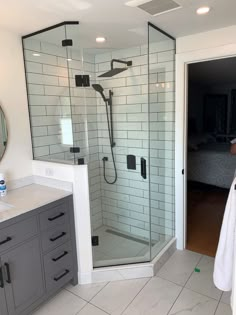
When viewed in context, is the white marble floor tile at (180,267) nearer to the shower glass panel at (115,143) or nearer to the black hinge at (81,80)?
the shower glass panel at (115,143)

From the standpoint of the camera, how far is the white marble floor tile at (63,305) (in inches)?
75.7

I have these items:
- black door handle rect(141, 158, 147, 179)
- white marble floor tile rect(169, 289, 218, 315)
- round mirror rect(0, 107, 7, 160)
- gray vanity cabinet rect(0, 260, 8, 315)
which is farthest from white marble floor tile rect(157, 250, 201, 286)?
round mirror rect(0, 107, 7, 160)

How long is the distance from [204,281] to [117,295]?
0.82 meters

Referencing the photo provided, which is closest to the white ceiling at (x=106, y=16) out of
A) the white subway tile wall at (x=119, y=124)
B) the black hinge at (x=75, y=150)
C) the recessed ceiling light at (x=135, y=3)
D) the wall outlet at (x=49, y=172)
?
the recessed ceiling light at (x=135, y=3)

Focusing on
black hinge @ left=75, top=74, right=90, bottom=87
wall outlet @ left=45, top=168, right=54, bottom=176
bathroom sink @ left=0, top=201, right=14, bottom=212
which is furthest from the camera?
wall outlet @ left=45, top=168, right=54, bottom=176

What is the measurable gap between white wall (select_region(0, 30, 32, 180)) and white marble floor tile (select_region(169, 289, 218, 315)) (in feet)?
5.89

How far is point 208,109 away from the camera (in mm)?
6441

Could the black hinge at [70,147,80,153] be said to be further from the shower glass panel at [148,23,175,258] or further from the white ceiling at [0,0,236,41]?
the white ceiling at [0,0,236,41]

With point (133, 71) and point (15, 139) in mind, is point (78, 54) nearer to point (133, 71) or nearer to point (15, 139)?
point (133, 71)

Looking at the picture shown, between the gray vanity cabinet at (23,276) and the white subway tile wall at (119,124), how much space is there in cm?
67

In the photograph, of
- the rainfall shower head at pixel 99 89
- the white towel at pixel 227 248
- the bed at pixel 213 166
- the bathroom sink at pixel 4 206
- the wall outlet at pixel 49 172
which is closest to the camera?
the white towel at pixel 227 248

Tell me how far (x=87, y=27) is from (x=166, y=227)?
7.13 ft

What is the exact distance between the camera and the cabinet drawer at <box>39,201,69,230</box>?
1881 millimetres

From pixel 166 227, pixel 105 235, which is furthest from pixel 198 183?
pixel 105 235
